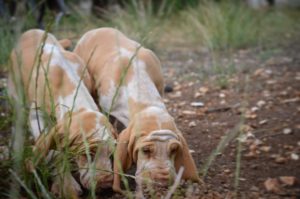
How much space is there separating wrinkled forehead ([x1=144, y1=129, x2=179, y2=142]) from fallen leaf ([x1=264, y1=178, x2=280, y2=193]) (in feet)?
2.29

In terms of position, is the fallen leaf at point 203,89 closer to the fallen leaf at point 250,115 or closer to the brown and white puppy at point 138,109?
the fallen leaf at point 250,115

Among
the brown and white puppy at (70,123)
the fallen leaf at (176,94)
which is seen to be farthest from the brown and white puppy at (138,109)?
the fallen leaf at (176,94)

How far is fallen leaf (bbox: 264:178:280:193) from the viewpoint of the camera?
10.2 feet

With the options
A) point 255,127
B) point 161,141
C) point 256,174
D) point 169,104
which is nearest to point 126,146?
point 161,141

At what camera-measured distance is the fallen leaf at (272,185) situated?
3.09 metres

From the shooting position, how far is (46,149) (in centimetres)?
280

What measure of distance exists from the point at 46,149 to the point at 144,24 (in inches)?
169

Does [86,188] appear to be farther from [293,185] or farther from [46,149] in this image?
[293,185]

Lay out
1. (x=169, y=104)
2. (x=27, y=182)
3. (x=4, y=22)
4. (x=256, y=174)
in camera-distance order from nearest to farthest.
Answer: (x=27, y=182) → (x=256, y=174) → (x=169, y=104) → (x=4, y=22)

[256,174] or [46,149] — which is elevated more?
[46,149]

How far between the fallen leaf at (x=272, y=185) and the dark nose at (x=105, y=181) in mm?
1004

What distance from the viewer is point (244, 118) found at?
457cm

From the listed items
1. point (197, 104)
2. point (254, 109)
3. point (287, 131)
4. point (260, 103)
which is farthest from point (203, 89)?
point (287, 131)

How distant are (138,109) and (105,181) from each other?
0.72 meters
